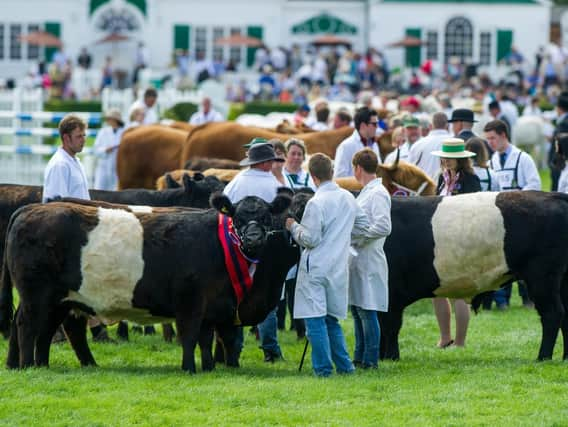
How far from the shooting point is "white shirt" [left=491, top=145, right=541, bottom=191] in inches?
549

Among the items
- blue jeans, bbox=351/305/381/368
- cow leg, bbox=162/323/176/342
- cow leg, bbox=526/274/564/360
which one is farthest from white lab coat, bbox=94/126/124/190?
cow leg, bbox=526/274/564/360

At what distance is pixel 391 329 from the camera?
11.5m

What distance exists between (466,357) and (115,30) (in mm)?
49652

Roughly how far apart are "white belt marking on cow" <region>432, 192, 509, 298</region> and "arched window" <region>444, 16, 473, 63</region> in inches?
1963

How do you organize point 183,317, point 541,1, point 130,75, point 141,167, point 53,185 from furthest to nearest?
point 541,1
point 130,75
point 141,167
point 53,185
point 183,317

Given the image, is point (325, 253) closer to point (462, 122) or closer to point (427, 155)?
point (427, 155)

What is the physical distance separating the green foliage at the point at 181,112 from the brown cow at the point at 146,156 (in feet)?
34.6

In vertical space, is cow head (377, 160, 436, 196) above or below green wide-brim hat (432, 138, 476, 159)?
below

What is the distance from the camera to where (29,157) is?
27.8 m

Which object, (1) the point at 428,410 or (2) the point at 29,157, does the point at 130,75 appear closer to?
(2) the point at 29,157

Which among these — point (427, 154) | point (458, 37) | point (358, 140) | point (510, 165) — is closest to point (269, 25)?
point (458, 37)

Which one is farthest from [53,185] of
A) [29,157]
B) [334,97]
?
[334,97]

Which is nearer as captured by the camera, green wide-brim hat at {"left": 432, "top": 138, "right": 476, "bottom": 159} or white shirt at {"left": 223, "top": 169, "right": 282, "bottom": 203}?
white shirt at {"left": 223, "top": 169, "right": 282, "bottom": 203}

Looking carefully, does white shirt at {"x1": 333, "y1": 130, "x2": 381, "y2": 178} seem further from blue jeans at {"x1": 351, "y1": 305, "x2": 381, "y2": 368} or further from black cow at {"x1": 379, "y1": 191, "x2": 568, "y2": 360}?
blue jeans at {"x1": 351, "y1": 305, "x2": 381, "y2": 368}
